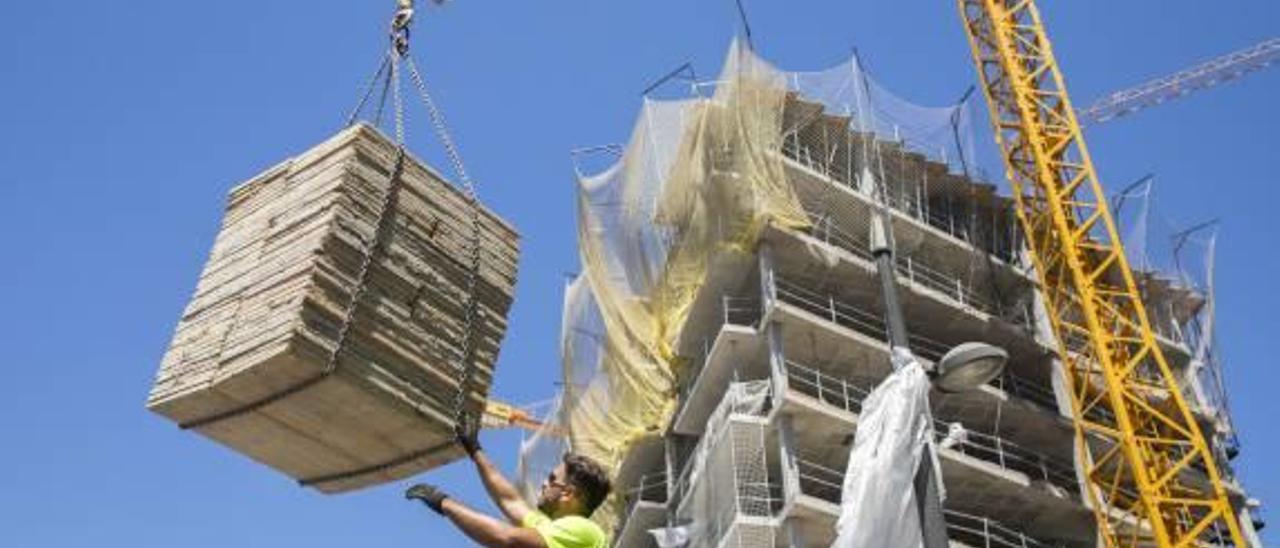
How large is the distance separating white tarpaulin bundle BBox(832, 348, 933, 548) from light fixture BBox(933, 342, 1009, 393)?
1304mm

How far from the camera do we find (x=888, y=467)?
6406mm

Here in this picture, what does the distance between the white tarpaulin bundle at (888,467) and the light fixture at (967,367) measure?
130 centimetres

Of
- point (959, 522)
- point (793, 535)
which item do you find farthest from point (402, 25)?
point (959, 522)

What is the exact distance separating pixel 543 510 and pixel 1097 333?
2405cm

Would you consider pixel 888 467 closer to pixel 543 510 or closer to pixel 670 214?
pixel 543 510

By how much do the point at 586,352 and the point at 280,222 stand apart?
2210 centimetres

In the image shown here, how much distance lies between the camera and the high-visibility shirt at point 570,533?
4492 mm

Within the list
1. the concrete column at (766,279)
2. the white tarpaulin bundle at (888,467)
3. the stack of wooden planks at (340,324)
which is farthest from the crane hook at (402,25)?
the concrete column at (766,279)

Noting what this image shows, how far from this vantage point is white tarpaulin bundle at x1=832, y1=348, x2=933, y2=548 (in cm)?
623

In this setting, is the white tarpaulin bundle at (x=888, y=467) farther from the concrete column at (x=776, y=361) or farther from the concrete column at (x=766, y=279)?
the concrete column at (x=766, y=279)

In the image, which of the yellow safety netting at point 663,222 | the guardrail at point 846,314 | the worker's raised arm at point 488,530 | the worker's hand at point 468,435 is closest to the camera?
the worker's raised arm at point 488,530

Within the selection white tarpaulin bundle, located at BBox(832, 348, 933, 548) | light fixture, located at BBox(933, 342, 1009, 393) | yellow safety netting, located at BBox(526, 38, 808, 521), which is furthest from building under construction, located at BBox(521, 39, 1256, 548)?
white tarpaulin bundle, located at BBox(832, 348, 933, 548)

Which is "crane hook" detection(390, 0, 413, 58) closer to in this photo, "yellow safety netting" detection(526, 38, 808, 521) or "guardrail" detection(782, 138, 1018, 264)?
"yellow safety netting" detection(526, 38, 808, 521)

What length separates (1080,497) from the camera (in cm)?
2597
